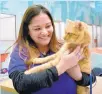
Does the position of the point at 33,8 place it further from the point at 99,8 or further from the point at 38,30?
the point at 99,8

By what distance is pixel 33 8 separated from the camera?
723 mm

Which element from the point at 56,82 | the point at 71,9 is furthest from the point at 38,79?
the point at 71,9

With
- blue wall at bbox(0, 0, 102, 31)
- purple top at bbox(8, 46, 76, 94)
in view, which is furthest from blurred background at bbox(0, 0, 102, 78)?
purple top at bbox(8, 46, 76, 94)

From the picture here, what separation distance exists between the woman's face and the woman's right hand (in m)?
0.10

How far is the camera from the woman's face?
683 millimetres

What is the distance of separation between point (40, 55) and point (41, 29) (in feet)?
0.29

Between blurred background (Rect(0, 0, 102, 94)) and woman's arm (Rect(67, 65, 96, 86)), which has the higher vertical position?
blurred background (Rect(0, 0, 102, 94))

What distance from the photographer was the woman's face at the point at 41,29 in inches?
26.9

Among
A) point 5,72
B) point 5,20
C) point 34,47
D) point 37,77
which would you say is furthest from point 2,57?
point 37,77

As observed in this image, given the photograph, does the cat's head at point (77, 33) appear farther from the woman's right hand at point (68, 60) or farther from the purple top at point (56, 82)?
the purple top at point (56, 82)

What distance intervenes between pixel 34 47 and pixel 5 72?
0.67 metres

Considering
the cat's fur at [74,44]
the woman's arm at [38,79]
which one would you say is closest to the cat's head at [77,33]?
the cat's fur at [74,44]

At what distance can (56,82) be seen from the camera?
694 mm

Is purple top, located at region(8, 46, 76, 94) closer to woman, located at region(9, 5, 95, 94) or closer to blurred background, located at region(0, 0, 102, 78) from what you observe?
woman, located at region(9, 5, 95, 94)
